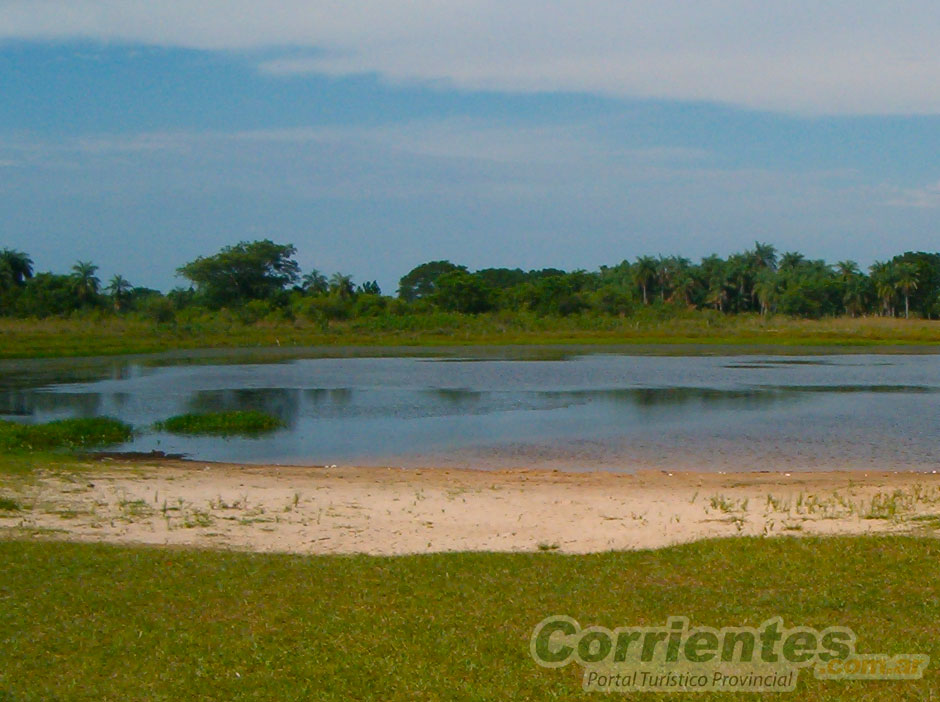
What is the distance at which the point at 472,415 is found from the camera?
2850 cm

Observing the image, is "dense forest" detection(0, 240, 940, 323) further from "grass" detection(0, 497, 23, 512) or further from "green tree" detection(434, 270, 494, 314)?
"grass" detection(0, 497, 23, 512)

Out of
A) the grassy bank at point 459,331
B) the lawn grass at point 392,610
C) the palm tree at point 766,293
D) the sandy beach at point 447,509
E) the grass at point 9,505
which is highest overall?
the palm tree at point 766,293

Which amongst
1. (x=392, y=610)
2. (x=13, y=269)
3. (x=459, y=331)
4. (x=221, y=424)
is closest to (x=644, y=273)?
(x=459, y=331)

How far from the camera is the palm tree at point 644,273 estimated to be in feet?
360

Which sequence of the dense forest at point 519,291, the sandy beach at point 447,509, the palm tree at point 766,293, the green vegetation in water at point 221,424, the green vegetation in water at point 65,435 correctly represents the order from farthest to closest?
1. the palm tree at point 766,293
2. the dense forest at point 519,291
3. the green vegetation in water at point 221,424
4. the green vegetation in water at point 65,435
5. the sandy beach at point 447,509

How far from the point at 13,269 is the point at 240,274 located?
66.2ft

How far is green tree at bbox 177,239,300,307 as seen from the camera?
9606 cm

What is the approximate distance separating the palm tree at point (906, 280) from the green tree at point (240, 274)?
6126 cm

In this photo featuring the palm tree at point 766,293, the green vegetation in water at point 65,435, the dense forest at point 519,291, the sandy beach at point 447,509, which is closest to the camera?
the sandy beach at point 447,509

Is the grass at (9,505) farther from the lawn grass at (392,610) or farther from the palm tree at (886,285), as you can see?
the palm tree at (886,285)

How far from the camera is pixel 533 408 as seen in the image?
30.3 metres

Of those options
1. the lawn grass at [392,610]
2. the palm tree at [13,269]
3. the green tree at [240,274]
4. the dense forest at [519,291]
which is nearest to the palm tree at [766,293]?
the dense forest at [519,291]

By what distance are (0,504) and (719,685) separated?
375 inches

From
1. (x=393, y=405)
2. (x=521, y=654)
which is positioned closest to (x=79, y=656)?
(x=521, y=654)
